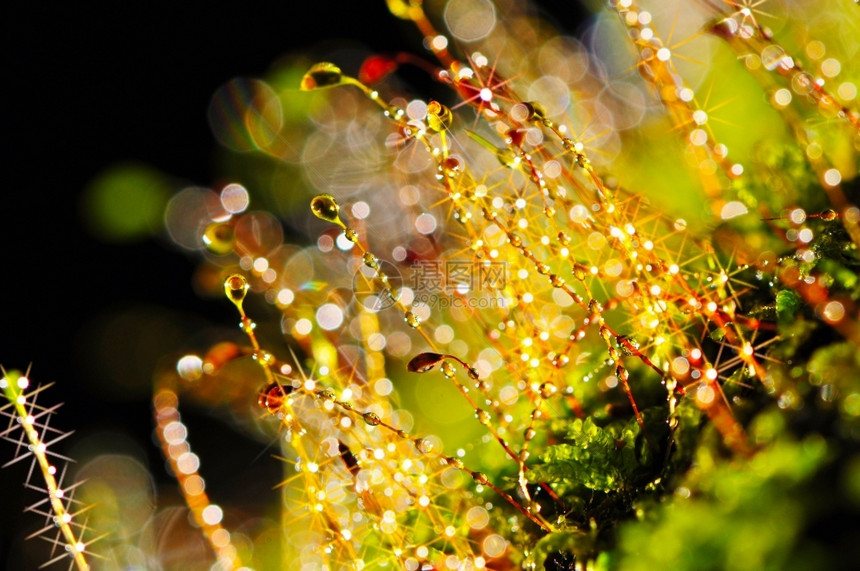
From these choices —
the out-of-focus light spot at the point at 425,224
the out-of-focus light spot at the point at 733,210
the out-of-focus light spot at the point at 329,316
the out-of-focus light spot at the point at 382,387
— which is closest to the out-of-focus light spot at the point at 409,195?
the out-of-focus light spot at the point at 425,224

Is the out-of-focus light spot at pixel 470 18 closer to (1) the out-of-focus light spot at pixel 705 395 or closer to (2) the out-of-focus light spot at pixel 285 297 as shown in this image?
(2) the out-of-focus light spot at pixel 285 297

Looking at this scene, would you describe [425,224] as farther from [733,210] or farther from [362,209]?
[733,210]

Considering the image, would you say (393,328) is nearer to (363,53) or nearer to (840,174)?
(363,53)

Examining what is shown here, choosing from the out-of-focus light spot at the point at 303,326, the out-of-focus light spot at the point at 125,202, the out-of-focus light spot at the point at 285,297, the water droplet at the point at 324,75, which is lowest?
the out-of-focus light spot at the point at 125,202

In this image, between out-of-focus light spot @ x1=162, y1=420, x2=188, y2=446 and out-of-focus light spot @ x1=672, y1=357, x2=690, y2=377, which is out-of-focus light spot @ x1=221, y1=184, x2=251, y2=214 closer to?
out-of-focus light spot @ x1=162, y1=420, x2=188, y2=446

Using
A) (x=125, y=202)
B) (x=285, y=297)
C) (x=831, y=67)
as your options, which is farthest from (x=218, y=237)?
(x=125, y=202)

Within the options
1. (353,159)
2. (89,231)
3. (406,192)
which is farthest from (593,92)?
(89,231)

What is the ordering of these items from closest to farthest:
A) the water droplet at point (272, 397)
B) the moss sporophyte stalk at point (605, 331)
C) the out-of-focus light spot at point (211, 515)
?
the moss sporophyte stalk at point (605, 331)
the water droplet at point (272, 397)
the out-of-focus light spot at point (211, 515)
